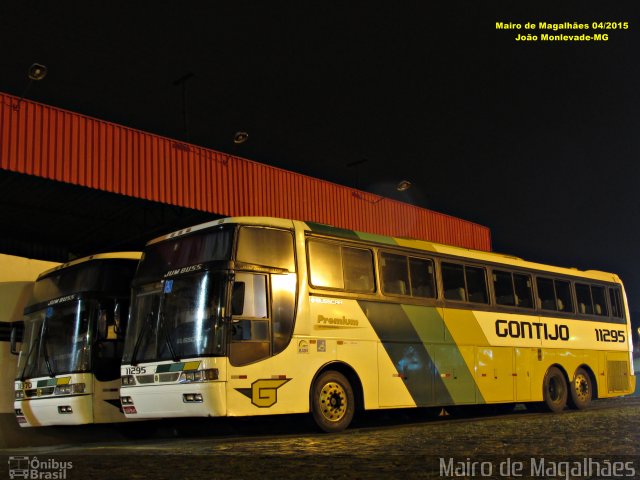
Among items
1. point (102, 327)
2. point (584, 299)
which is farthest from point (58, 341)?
point (584, 299)

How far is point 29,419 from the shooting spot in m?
12.6

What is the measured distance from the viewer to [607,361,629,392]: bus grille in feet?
56.7

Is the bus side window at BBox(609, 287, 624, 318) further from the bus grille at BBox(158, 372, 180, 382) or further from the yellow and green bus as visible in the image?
the bus grille at BBox(158, 372, 180, 382)

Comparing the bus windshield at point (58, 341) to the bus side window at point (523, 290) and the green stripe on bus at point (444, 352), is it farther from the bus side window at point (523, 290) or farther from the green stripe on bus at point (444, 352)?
the bus side window at point (523, 290)

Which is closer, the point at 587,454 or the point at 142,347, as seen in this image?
the point at 587,454

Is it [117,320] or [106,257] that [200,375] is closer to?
[117,320]

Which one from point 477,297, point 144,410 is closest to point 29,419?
point 144,410

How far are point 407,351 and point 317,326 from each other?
7.31 feet

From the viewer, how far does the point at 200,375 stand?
31.3 feet

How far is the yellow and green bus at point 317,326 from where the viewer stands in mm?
9797

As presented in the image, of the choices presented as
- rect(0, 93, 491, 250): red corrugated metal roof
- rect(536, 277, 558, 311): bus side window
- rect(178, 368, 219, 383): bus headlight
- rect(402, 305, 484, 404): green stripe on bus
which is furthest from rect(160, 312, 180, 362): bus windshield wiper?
rect(536, 277, 558, 311): bus side window

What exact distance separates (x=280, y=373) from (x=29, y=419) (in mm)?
5347

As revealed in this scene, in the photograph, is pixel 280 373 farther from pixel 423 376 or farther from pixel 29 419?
pixel 29 419

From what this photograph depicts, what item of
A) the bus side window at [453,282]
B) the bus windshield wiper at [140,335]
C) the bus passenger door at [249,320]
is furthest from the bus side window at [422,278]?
the bus windshield wiper at [140,335]
